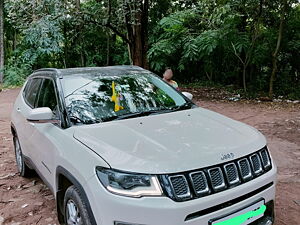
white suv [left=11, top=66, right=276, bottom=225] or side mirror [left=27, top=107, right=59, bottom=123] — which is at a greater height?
side mirror [left=27, top=107, right=59, bottom=123]

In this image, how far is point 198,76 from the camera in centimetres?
1527

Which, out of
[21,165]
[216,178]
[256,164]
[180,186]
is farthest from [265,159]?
[21,165]

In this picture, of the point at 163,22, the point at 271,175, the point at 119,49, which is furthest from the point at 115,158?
the point at 119,49

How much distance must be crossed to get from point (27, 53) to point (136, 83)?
14578mm

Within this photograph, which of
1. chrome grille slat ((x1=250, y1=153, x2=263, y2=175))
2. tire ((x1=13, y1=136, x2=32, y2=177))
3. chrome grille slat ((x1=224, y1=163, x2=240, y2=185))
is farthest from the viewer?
tire ((x1=13, y1=136, x2=32, y2=177))

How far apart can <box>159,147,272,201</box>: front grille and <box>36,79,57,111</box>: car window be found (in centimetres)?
167

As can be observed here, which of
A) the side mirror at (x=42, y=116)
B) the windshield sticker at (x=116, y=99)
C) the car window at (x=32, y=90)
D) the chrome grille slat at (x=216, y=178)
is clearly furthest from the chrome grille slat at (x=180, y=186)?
the car window at (x=32, y=90)

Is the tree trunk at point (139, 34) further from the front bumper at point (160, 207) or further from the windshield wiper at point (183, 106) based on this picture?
the front bumper at point (160, 207)

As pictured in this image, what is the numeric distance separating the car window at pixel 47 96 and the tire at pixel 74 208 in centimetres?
100

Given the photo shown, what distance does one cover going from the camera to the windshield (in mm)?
3012

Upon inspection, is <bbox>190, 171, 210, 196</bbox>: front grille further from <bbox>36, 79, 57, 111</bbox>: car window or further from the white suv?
<bbox>36, 79, 57, 111</bbox>: car window

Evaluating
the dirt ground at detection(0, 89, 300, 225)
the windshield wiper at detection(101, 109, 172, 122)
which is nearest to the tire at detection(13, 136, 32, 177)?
the dirt ground at detection(0, 89, 300, 225)

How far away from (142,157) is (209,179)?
1.57 ft

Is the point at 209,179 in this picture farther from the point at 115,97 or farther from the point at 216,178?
the point at 115,97
